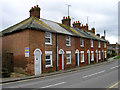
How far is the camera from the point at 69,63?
65.8 ft

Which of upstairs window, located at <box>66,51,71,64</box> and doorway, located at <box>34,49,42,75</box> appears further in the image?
upstairs window, located at <box>66,51,71,64</box>

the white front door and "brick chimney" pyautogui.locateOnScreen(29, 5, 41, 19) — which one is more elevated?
"brick chimney" pyautogui.locateOnScreen(29, 5, 41, 19)

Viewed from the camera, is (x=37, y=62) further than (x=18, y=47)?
No

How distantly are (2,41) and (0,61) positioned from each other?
4.45 m

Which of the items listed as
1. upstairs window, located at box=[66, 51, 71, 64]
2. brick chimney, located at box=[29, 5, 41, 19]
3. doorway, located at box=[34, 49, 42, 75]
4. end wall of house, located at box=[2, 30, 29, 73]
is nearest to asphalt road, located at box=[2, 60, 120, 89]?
doorway, located at box=[34, 49, 42, 75]

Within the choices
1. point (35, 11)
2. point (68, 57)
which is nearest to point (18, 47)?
point (35, 11)

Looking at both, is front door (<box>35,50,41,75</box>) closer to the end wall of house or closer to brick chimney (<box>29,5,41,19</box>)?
the end wall of house

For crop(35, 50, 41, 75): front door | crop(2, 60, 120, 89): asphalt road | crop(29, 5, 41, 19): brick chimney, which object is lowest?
crop(2, 60, 120, 89): asphalt road

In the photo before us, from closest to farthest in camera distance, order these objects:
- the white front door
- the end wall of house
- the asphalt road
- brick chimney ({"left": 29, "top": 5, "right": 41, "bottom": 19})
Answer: the asphalt road
the end wall of house
the white front door
brick chimney ({"left": 29, "top": 5, "right": 41, "bottom": 19})

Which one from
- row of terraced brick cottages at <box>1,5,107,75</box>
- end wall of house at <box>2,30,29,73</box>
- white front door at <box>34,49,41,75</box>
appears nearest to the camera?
row of terraced brick cottages at <box>1,5,107,75</box>

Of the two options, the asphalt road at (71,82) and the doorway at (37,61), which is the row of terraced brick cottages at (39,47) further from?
the asphalt road at (71,82)

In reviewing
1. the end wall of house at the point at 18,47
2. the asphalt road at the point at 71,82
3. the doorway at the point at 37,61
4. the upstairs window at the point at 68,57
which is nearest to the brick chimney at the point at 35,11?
the end wall of house at the point at 18,47

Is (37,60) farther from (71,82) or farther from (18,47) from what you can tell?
(71,82)

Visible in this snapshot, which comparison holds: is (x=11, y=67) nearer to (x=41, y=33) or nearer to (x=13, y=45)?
(x=13, y=45)
